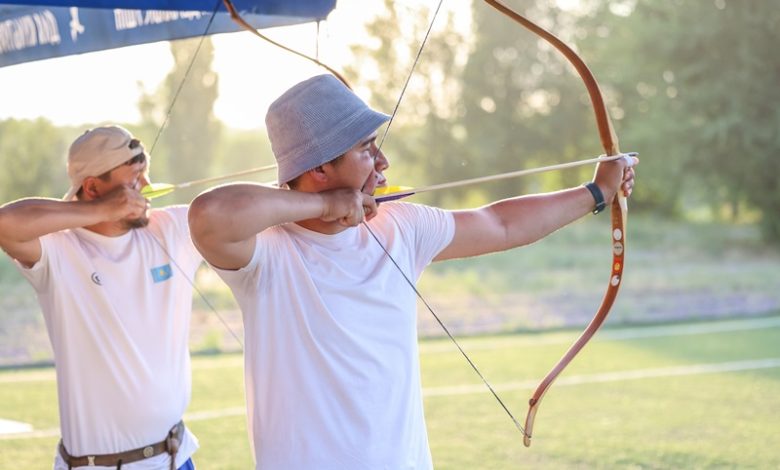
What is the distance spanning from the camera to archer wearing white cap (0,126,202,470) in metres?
2.42

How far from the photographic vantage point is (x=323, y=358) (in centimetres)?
171

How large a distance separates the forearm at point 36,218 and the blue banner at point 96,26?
982mm

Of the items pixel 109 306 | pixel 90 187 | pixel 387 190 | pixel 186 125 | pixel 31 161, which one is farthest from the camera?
pixel 186 125

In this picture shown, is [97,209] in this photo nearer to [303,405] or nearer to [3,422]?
[303,405]

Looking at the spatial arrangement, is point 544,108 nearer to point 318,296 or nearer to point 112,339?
point 112,339

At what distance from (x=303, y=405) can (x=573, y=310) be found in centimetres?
816

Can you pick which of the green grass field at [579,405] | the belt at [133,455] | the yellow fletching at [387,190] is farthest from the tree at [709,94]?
the yellow fletching at [387,190]

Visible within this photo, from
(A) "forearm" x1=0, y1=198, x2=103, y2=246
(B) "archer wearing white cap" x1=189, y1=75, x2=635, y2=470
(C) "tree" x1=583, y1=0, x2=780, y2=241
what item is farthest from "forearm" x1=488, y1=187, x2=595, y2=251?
(C) "tree" x1=583, y1=0, x2=780, y2=241

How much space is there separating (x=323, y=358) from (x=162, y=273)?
955 millimetres

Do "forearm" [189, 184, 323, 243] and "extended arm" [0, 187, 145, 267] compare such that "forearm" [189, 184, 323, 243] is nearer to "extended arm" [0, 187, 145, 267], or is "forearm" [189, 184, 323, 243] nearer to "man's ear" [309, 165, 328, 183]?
"man's ear" [309, 165, 328, 183]

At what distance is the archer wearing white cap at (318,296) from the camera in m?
1.69

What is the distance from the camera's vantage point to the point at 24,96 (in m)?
7.52

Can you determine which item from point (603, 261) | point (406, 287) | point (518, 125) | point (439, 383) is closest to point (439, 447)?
point (439, 383)

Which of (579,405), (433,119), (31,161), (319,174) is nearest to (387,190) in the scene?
(319,174)
